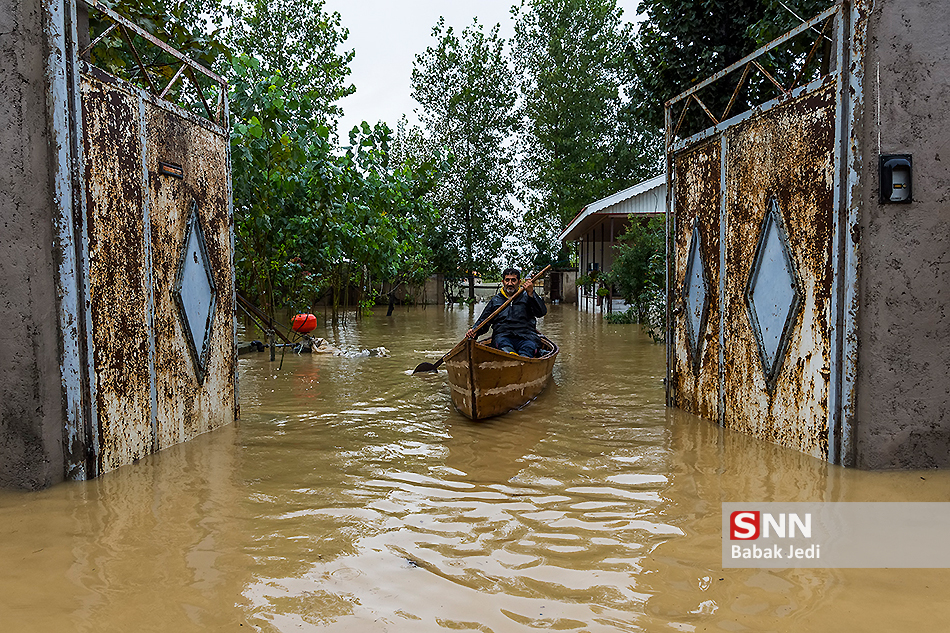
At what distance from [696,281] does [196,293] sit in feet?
16.4

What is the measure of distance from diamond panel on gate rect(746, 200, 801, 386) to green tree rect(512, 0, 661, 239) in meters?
28.4

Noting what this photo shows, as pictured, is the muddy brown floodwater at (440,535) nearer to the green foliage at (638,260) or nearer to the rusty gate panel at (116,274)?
the rusty gate panel at (116,274)

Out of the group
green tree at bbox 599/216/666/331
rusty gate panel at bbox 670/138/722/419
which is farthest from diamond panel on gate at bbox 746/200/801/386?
green tree at bbox 599/216/666/331

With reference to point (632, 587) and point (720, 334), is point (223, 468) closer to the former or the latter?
point (632, 587)

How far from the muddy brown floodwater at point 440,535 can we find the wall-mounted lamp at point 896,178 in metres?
1.93

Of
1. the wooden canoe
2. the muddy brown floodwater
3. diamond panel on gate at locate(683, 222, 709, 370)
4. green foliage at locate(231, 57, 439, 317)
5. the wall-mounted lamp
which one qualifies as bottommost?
the muddy brown floodwater

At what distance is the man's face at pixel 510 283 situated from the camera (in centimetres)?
898

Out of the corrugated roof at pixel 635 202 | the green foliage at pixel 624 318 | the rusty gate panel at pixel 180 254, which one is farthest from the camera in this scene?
the corrugated roof at pixel 635 202

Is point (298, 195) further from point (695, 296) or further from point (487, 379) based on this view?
point (695, 296)

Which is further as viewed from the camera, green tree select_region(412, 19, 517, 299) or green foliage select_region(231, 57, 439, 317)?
green tree select_region(412, 19, 517, 299)

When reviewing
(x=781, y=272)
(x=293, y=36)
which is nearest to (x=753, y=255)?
(x=781, y=272)

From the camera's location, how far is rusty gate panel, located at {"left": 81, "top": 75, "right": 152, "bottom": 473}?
16.5 ft

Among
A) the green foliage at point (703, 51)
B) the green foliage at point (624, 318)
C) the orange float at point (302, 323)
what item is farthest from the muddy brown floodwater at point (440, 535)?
the green foliage at point (624, 318)

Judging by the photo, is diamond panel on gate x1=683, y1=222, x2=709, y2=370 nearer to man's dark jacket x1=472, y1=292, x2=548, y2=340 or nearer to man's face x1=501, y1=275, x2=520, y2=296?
man's dark jacket x1=472, y1=292, x2=548, y2=340
